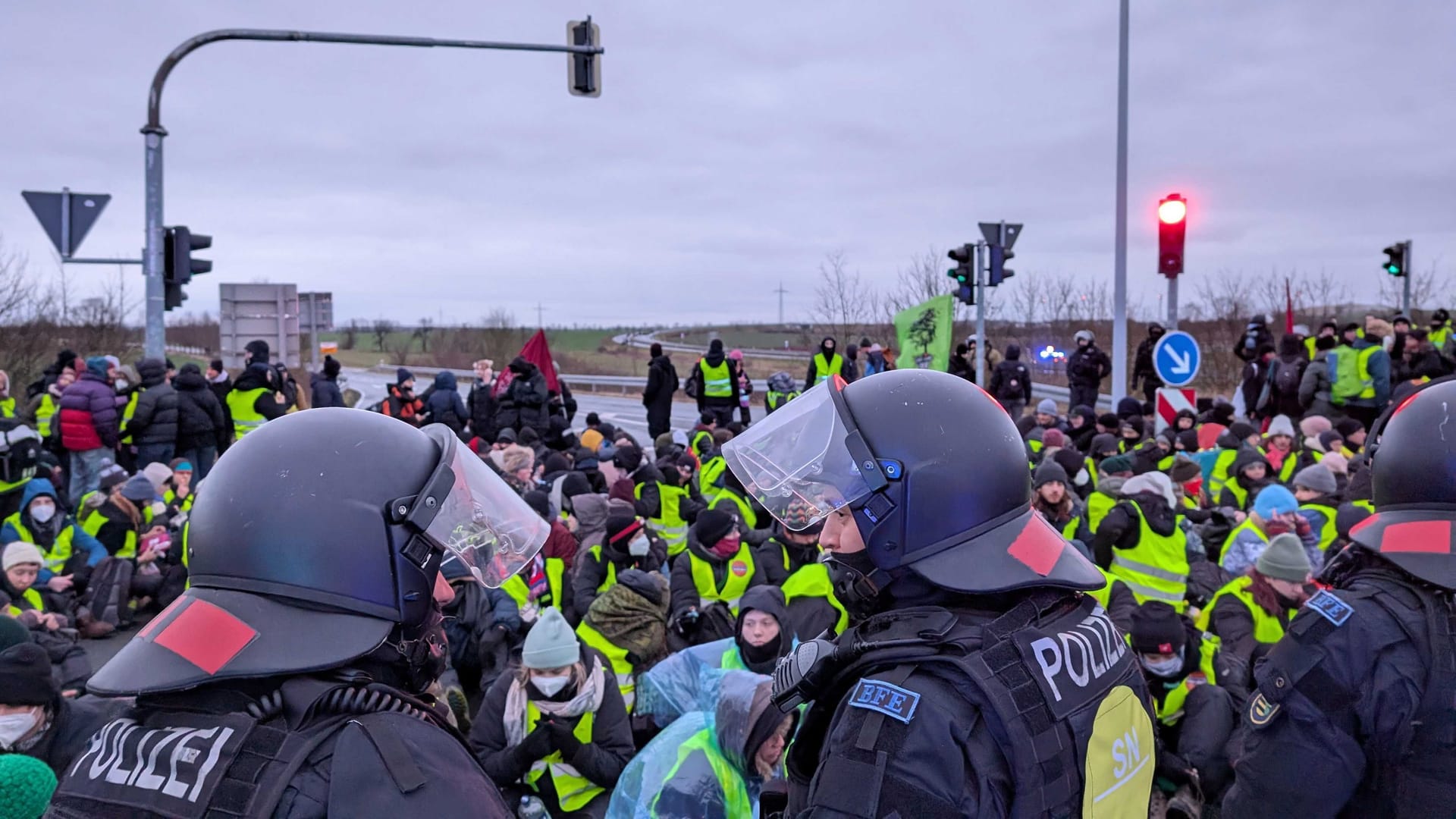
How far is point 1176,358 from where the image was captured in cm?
1134

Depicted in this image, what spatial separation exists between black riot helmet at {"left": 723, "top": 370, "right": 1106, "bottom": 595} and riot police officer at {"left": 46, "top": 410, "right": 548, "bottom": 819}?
77 centimetres

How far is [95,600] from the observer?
8.68m

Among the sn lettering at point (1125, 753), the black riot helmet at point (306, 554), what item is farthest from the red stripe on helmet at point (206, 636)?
the sn lettering at point (1125, 753)

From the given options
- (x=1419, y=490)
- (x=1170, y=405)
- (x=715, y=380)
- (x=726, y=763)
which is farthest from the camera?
(x=715, y=380)

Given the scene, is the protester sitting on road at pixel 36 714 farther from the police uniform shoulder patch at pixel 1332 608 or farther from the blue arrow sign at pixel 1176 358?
the blue arrow sign at pixel 1176 358

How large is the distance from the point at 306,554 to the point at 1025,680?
1.34 meters

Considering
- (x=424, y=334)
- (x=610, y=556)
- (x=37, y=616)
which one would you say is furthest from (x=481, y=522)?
(x=424, y=334)

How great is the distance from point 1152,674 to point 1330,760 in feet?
8.92

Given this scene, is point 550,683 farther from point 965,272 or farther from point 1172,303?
point 1172,303

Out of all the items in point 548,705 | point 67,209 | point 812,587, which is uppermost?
point 67,209

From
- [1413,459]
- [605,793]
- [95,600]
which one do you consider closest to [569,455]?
[95,600]

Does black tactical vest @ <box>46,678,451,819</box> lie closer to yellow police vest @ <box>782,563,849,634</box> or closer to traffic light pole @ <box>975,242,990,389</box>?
yellow police vest @ <box>782,563,849,634</box>

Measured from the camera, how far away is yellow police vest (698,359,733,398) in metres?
15.3

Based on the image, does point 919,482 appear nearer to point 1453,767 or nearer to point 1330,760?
point 1330,760
